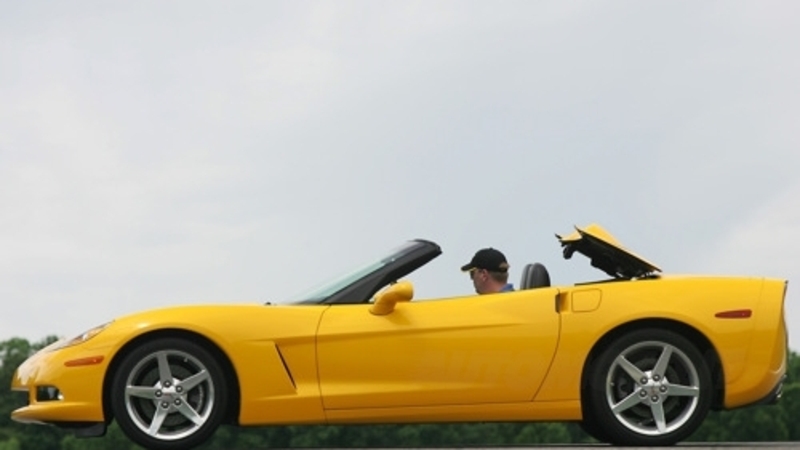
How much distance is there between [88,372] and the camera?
1121 centimetres

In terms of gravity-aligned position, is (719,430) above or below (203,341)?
below

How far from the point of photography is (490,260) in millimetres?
12016

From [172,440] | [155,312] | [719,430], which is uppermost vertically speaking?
[155,312]

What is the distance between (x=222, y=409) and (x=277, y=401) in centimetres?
37

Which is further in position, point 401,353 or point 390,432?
point 390,432

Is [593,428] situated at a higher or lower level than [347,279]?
lower

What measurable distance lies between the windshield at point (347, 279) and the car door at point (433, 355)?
367mm

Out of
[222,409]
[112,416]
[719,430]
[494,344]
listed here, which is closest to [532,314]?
[494,344]

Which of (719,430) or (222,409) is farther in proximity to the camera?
(719,430)

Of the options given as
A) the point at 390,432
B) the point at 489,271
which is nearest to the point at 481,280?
the point at 489,271

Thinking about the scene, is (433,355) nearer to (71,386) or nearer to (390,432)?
(71,386)

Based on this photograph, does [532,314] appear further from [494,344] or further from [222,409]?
[222,409]

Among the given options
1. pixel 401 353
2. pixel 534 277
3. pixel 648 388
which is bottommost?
pixel 648 388

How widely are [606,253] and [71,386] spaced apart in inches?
156
